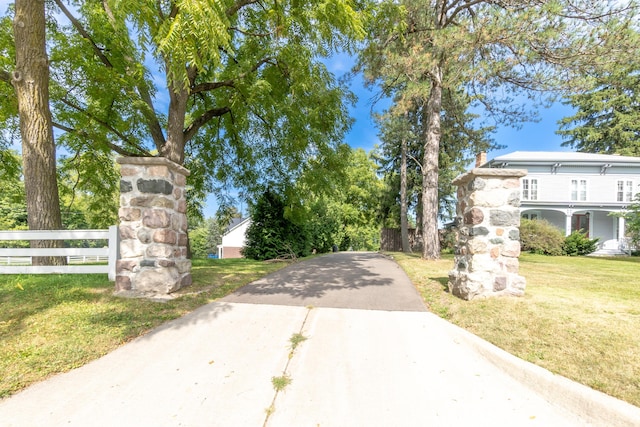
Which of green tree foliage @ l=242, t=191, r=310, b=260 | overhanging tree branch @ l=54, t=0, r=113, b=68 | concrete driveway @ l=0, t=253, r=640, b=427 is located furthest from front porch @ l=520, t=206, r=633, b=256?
overhanging tree branch @ l=54, t=0, r=113, b=68

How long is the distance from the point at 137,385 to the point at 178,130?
6155 mm

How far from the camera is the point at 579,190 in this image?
18609mm

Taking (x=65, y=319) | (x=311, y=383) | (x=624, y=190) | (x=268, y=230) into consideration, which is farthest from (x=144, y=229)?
(x=624, y=190)

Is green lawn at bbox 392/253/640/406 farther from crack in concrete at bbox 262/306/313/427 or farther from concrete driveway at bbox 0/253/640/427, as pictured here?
crack in concrete at bbox 262/306/313/427

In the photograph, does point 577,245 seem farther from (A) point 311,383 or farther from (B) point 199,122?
(B) point 199,122

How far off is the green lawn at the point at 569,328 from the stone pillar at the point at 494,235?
0.77ft

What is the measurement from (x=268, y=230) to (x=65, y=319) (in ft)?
26.6

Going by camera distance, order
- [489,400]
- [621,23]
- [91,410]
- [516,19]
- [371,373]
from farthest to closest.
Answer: [516,19] → [621,23] → [371,373] → [489,400] → [91,410]

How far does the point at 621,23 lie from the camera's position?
6.15 m

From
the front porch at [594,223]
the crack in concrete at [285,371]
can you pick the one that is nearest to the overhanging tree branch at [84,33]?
the crack in concrete at [285,371]

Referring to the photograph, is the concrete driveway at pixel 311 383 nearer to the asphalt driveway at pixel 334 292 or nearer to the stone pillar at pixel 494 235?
the asphalt driveway at pixel 334 292

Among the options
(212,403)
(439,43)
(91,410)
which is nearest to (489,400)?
(212,403)

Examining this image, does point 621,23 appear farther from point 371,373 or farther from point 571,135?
point 571,135

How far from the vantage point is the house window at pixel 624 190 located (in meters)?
18.3
